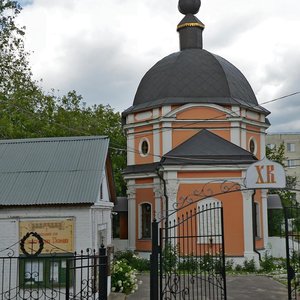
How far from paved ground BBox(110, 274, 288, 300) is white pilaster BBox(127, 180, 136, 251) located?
4.11m

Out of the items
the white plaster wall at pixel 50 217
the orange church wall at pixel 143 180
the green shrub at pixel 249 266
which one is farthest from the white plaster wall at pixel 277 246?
the white plaster wall at pixel 50 217

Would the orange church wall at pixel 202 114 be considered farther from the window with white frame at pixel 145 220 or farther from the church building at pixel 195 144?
the window with white frame at pixel 145 220

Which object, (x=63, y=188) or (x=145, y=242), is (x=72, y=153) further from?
(x=145, y=242)

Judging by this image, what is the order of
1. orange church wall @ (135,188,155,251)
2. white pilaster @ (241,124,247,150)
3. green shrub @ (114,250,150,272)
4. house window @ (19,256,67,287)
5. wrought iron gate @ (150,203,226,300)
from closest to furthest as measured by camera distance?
wrought iron gate @ (150,203,226,300) < house window @ (19,256,67,287) < green shrub @ (114,250,150,272) < white pilaster @ (241,124,247,150) < orange church wall @ (135,188,155,251)

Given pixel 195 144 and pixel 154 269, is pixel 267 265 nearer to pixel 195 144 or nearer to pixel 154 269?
pixel 195 144

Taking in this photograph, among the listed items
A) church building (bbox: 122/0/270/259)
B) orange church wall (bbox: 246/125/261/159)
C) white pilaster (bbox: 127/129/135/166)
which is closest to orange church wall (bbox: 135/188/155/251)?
church building (bbox: 122/0/270/259)

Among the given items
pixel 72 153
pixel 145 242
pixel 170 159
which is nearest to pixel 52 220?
pixel 72 153

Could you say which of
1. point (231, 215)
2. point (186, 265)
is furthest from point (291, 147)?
point (186, 265)

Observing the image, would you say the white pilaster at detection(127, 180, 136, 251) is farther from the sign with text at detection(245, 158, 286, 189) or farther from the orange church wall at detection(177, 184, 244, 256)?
the sign with text at detection(245, 158, 286, 189)

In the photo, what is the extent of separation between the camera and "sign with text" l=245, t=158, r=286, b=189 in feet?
25.7

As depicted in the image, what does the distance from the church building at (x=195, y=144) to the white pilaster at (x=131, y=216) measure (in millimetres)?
43

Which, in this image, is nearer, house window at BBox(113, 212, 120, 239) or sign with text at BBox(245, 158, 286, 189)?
sign with text at BBox(245, 158, 286, 189)

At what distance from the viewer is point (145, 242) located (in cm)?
2000

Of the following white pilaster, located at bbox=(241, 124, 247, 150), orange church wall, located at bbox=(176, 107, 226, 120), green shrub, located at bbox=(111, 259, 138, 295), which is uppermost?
orange church wall, located at bbox=(176, 107, 226, 120)
